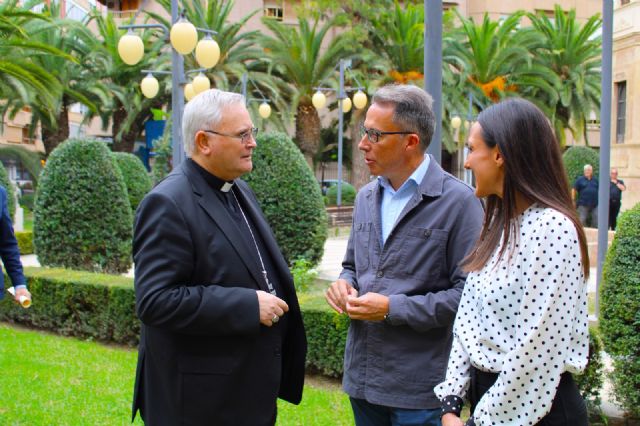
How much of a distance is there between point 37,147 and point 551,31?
3398 centimetres

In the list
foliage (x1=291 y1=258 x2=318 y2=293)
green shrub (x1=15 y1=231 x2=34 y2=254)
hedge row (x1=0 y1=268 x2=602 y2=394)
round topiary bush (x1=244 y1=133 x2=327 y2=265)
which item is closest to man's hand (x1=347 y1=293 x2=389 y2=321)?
hedge row (x1=0 y1=268 x2=602 y2=394)

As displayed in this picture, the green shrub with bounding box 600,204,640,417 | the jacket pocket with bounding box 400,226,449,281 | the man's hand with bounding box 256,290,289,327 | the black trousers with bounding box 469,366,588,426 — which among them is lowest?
the green shrub with bounding box 600,204,640,417

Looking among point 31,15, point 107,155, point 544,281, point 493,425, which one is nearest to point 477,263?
point 544,281

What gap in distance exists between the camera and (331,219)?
24.5 m

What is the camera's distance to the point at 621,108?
23812mm

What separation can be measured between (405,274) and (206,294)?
0.74 metres

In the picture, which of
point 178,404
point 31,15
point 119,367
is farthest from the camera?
point 31,15

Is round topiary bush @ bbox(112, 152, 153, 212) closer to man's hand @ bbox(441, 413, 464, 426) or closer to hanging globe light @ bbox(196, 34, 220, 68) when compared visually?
hanging globe light @ bbox(196, 34, 220, 68)

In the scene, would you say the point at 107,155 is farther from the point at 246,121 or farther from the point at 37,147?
the point at 37,147

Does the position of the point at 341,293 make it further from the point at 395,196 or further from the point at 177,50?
the point at 177,50

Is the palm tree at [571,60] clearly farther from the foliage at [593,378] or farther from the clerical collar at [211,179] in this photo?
the clerical collar at [211,179]

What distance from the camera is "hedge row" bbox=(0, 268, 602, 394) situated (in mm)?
6359

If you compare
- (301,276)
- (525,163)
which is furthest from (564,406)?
(301,276)

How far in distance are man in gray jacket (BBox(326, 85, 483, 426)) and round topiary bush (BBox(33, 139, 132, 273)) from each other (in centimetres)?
753
